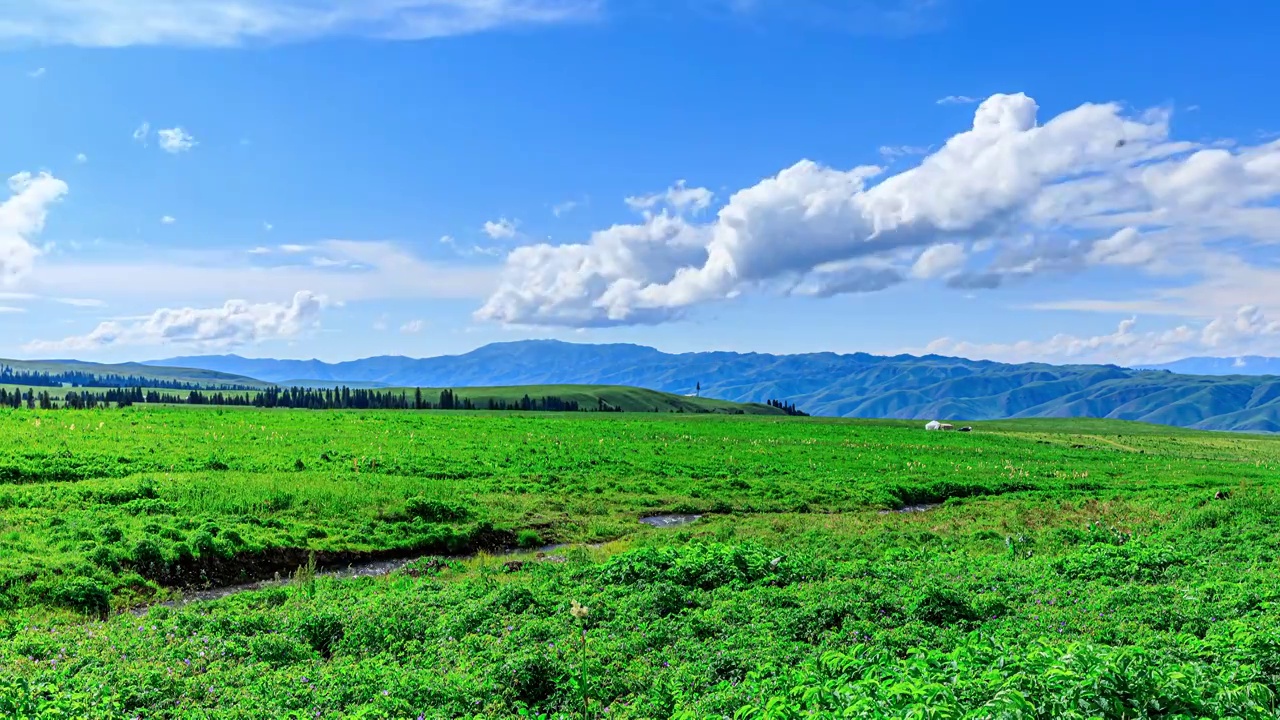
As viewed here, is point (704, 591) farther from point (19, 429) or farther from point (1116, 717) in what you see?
point (19, 429)

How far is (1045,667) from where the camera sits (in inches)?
322

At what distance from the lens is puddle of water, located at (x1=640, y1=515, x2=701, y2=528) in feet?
103

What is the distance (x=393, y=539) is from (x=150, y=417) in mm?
35947

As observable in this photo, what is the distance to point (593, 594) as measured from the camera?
15891mm

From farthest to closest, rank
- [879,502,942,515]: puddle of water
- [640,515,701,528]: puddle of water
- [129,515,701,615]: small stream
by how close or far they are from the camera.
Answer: [879,502,942,515]: puddle of water
[640,515,701,528]: puddle of water
[129,515,701,615]: small stream

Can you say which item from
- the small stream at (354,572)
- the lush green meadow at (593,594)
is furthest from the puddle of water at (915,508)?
the small stream at (354,572)

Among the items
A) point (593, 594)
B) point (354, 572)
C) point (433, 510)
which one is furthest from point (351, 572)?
point (593, 594)

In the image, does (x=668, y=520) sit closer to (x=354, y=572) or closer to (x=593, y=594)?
(x=354, y=572)

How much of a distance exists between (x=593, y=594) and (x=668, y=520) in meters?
17.1

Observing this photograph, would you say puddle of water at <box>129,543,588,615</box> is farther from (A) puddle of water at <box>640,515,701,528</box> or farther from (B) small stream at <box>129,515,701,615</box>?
(A) puddle of water at <box>640,515,701,528</box>

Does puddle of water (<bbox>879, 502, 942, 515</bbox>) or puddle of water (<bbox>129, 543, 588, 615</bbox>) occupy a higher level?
puddle of water (<bbox>129, 543, 588, 615</bbox>)

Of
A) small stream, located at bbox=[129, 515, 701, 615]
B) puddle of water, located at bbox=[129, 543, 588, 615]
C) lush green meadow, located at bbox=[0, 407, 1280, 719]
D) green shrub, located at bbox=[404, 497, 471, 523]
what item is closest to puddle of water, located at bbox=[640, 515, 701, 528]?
small stream, located at bbox=[129, 515, 701, 615]

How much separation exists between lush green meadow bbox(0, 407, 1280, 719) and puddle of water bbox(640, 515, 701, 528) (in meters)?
0.84

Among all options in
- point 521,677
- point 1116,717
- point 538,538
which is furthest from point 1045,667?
point 538,538
